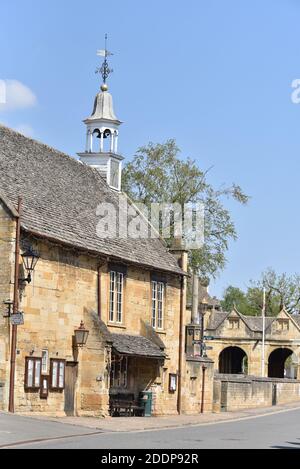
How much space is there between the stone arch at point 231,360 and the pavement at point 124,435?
45.7 m

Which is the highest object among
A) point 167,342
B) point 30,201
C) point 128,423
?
point 30,201

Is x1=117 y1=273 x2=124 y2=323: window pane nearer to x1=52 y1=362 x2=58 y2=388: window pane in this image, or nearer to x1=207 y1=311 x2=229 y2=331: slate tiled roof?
x1=52 y1=362 x2=58 y2=388: window pane

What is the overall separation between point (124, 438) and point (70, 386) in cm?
999

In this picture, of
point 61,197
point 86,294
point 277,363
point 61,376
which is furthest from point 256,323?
point 61,376

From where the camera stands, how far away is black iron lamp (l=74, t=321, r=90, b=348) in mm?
33594

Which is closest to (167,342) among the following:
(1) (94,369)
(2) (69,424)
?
(1) (94,369)

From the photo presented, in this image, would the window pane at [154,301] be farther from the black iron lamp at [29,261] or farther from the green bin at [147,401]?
the black iron lamp at [29,261]

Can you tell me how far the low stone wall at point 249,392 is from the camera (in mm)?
46000

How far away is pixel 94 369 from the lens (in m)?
34.0

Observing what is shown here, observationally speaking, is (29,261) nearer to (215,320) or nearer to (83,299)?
(83,299)

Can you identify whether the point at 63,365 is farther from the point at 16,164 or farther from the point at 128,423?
the point at 16,164
